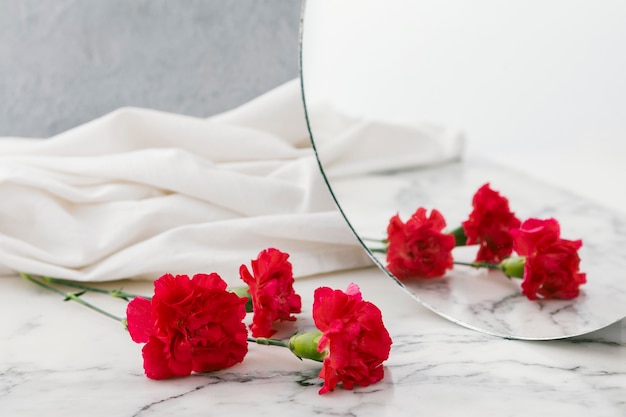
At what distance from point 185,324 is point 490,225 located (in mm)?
Result: 314

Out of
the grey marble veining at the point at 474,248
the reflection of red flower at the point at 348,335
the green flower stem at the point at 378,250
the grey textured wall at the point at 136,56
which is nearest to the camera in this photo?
the reflection of red flower at the point at 348,335

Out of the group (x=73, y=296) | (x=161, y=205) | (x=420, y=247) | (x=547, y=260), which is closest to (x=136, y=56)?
(x=161, y=205)

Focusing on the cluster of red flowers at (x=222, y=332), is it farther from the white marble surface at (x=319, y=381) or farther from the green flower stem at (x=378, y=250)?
the green flower stem at (x=378, y=250)

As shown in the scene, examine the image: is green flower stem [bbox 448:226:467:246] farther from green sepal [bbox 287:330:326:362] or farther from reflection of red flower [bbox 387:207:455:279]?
green sepal [bbox 287:330:326:362]

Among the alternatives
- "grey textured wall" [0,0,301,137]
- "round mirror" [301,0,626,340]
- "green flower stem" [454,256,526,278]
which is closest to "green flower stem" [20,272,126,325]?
"round mirror" [301,0,626,340]

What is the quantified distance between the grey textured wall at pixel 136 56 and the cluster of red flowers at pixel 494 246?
753mm

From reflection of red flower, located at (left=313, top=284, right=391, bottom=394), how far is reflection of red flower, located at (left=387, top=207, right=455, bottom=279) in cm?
19

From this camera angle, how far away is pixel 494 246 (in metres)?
0.87

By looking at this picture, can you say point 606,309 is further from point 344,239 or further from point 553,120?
point 344,239

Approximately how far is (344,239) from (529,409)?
0.39 m

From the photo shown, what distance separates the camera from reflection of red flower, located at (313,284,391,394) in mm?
676

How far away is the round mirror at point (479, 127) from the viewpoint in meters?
0.78

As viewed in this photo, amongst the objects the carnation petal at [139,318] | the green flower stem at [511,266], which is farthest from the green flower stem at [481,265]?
the carnation petal at [139,318]

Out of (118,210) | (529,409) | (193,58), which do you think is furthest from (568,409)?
(193,58)
